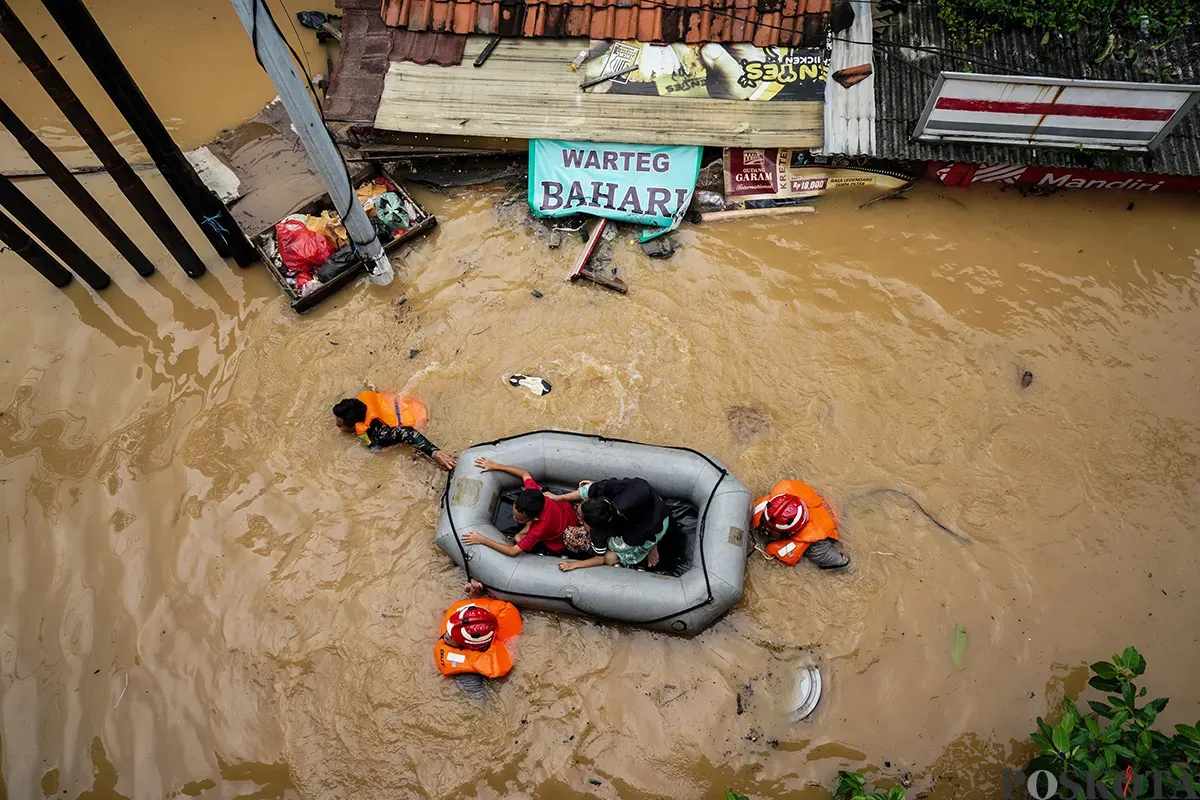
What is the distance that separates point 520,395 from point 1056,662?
507 cm

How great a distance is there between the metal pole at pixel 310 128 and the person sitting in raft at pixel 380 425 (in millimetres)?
1575

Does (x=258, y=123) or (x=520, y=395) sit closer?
(x=520, y=395)

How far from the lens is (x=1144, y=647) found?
5605 mm

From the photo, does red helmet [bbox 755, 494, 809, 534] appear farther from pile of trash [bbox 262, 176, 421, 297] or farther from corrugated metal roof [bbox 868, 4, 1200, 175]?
pile of trash [bbox 262, 176, 421, 297]

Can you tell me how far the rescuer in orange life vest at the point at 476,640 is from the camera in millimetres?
5152

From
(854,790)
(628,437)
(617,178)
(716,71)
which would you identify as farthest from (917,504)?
(716,71)

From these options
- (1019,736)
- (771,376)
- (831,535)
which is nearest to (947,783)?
(1019,736)

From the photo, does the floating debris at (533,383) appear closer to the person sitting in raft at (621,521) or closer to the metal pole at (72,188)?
the person sitting in raft at (621,521)

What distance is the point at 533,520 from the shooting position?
213 inches

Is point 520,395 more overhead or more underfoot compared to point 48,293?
more underfoot

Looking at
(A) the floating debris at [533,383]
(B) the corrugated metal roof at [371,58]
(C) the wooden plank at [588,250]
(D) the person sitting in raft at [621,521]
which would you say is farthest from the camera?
(B) the corrugated metal roof at [371,58]

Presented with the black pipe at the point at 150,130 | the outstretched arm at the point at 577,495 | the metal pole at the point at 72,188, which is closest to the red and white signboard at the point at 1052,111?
the outstretched arm at the point at 577,495

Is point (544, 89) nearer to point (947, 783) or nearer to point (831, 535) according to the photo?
point (831, 535)

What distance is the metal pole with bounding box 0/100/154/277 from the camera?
609cm
